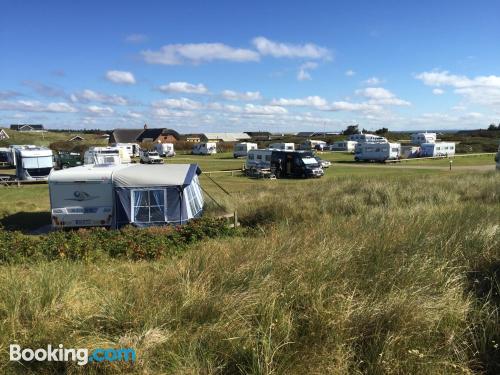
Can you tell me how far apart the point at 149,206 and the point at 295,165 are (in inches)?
982

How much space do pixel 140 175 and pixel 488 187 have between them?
560 inches

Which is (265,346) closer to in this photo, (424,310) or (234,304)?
(234,304)

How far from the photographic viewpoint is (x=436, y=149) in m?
65.2

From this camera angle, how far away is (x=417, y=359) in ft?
11.6

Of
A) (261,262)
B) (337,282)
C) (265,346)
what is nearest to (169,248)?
(261,262)

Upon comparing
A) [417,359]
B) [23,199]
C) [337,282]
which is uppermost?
[337,282]

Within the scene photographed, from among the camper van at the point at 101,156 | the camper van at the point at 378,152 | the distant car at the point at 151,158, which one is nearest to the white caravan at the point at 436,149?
the camper van at the point at 378,152

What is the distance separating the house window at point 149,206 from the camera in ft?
54.4

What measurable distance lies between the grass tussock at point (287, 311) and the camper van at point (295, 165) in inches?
1329

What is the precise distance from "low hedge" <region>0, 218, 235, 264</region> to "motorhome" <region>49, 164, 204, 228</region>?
390 cm

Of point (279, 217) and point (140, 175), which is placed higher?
point (140, 175)

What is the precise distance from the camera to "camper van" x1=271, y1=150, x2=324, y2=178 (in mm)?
39375

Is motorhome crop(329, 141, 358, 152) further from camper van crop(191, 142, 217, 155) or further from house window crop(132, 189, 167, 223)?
house window crop(132, 189, 167, 223)

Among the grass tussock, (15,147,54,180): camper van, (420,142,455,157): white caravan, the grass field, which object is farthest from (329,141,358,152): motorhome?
the grass tussock
